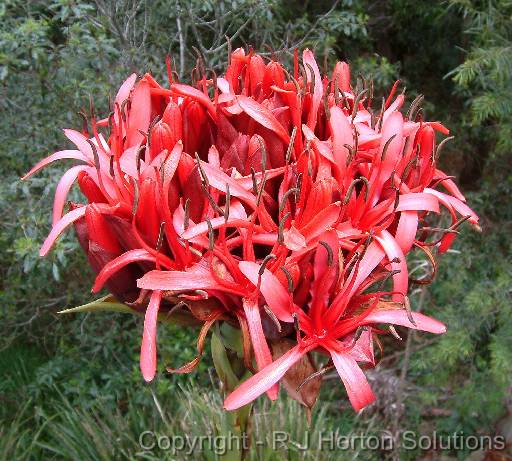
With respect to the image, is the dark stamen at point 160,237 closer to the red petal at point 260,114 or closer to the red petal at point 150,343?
the red petal at point 150,343

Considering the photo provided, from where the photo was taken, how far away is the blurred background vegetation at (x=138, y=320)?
1991mm

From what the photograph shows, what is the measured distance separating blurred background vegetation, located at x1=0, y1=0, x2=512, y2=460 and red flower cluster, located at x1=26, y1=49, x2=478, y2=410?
0.96 meters

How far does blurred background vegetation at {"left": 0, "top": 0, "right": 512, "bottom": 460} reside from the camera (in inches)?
78.4

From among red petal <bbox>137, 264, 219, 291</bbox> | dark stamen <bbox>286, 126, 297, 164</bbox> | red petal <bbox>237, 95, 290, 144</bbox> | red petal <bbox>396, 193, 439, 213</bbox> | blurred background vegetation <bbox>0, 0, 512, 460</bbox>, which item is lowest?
blurred background vegetation <bbox>0, 0, 512, 460</bbox>

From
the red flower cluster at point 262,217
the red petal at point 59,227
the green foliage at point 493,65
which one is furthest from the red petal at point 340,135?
the green foliage at point 493,65

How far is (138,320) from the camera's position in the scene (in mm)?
2562

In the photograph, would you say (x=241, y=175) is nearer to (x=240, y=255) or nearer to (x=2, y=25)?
(x=240, y=255)

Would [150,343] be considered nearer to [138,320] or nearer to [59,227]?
[59,227]

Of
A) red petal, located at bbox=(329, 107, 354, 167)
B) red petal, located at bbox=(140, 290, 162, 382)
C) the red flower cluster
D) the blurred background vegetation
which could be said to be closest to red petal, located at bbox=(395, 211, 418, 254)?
the red flower cluster

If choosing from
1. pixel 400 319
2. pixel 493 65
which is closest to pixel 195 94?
pixel 400 319

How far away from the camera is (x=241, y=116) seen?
861 millimetres

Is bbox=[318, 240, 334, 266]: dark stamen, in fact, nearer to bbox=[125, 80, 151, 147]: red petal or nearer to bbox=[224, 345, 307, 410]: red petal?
bbox=[224, 345, 307, 410]: red petal

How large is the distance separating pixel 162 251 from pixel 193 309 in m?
0.09

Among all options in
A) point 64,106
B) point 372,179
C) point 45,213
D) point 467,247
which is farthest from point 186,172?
point 467,247
